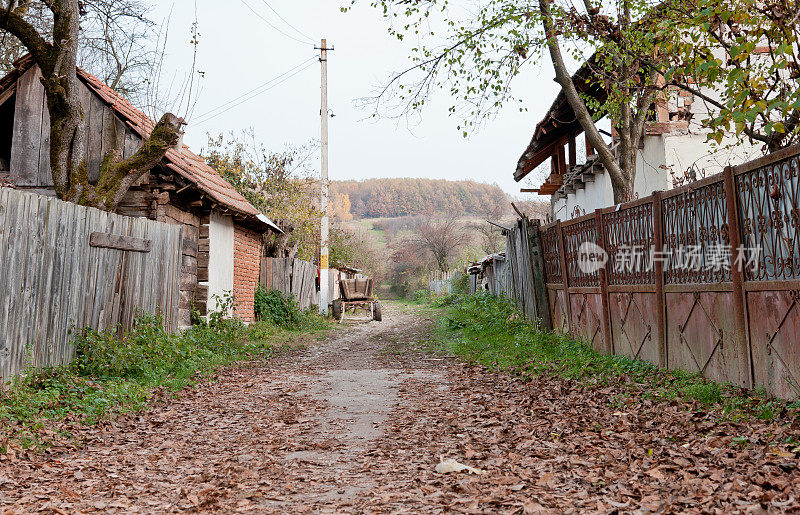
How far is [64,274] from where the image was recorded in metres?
7.12

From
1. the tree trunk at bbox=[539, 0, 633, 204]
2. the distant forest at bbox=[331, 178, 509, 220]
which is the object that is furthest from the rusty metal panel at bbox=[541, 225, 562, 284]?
the distant forest at bbox=[331, 178, 509, 220]

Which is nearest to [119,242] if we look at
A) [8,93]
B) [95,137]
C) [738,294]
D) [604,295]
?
[95,137]

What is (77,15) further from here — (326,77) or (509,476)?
(326,77)

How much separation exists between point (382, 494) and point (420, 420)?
211cm

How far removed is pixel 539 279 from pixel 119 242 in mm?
6996

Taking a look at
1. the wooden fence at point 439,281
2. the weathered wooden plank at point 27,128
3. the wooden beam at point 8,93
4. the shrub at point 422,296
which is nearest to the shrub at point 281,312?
the weathered wooden plank at point 27,128

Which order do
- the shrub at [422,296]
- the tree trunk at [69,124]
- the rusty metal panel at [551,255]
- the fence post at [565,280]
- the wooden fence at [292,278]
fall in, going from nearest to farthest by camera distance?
1. the tree trunk at [69,124]
2. the fence post at [565,280]
3. the rusty metal panel at [551,255]
4. the wooden fence at [292,278]
5. the shrub at [422,296]

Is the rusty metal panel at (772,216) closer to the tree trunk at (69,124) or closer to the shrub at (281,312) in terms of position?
the tree trunk at (69,124)

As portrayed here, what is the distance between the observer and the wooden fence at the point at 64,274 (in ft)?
20.3

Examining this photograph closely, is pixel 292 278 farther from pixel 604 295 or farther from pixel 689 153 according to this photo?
pixel 604 295

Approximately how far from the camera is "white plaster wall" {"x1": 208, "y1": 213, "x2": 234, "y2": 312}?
12.3 meters

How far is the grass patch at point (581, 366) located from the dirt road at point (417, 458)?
10.3 inches

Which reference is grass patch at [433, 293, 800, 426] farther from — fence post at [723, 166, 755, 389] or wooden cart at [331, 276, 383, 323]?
wooden cart at [331, 276, 383, 323]

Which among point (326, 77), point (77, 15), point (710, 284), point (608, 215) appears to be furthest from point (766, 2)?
point (326, 77)
